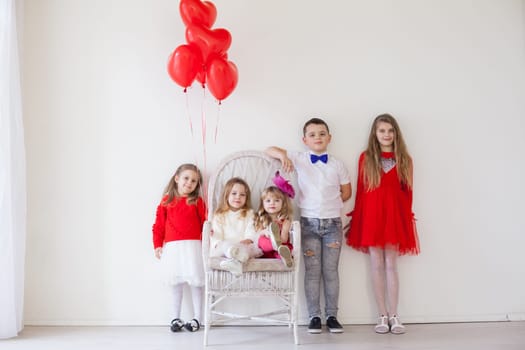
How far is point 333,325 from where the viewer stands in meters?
3.03

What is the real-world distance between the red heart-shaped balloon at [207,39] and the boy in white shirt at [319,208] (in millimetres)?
674

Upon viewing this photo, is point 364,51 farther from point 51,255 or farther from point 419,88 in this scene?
point 51,255

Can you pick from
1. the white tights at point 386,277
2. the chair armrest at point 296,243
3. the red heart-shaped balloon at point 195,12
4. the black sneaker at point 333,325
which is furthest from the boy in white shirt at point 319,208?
the red heart-shaped balloon at point 195,12

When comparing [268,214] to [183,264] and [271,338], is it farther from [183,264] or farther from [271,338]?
[271,338]

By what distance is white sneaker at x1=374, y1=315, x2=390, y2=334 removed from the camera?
3023 millimetres

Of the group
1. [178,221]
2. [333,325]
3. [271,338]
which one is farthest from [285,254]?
[178,221]

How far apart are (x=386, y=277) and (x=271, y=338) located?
80cm

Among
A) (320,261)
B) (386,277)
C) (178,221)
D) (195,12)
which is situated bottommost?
(386,277)

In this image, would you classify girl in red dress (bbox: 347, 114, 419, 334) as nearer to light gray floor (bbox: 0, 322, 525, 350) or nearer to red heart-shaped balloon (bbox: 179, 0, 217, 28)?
light gray floor (bbox: 0, 322, 525, 350)

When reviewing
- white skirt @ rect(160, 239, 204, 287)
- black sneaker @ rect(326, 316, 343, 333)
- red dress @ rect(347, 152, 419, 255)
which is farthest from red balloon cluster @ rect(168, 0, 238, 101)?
black sneaker @ rect(326, 316, 343, 333)

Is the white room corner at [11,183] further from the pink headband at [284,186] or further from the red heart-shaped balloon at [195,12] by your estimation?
the pink headband at [284,186]

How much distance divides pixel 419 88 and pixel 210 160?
1.38 meters

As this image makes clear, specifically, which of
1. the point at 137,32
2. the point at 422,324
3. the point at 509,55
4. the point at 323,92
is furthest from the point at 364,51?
the point at 422,324

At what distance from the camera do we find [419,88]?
3.38m
